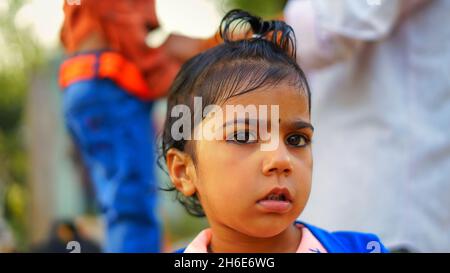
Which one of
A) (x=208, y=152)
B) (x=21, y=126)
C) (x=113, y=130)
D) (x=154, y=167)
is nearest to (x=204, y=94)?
(x=208, y=152)

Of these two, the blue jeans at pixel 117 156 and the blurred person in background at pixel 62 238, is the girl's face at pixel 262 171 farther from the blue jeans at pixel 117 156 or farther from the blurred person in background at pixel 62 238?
the blurred person in background at pixel 62 238

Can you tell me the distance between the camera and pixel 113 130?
7.38 feet

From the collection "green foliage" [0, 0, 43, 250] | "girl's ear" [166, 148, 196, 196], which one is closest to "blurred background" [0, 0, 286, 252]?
"green foliage" [0, 0, 43, 250]

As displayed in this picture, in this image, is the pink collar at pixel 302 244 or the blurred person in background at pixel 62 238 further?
the blurred person in background at pixel 62 238

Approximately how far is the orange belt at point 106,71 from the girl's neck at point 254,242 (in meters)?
0.98

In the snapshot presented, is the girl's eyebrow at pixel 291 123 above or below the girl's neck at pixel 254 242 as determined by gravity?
above

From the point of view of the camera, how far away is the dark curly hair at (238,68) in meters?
1.34

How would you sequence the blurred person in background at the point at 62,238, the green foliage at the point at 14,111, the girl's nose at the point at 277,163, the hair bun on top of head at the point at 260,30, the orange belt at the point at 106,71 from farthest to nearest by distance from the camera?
the green foliage at the point at 14,111 < the blurred person in background at the point at 62,238 < the orange belt at the point at 106,71 < the hair bun on top of head at the point at 260,30 < the girl's nose at the point at 277,163

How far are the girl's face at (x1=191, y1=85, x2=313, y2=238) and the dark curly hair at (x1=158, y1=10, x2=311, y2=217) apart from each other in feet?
0.09

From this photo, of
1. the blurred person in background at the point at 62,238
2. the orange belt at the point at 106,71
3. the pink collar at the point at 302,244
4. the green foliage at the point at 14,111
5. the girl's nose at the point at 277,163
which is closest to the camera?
the girl's nose at the point at 277,163

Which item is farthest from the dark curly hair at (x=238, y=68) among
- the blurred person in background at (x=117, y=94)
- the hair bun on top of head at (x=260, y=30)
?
the blurred person in background at (x=117, y=94)

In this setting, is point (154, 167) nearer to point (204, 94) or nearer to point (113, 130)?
point (113, 130)

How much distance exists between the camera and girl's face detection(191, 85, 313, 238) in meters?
1.26

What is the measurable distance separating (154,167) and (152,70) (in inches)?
14.0
